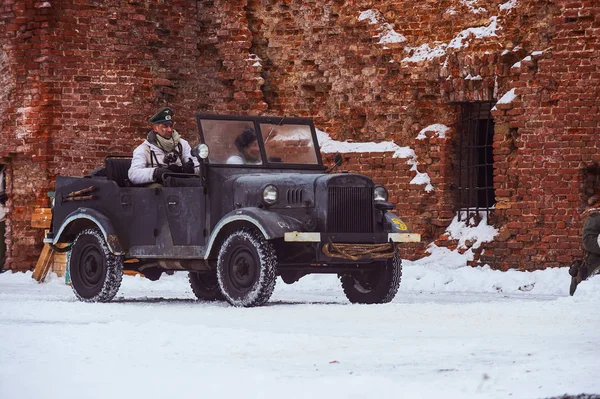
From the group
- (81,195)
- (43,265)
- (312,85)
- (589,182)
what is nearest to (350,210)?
(81,195)

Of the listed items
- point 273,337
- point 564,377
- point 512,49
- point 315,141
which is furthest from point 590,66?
point 564,377

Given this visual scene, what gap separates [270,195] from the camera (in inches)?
487

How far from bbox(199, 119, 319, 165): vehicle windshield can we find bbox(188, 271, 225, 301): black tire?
1432 millimetres

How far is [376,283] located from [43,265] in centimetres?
690

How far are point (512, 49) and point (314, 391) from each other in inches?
446

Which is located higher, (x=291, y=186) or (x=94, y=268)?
(x=291, y=186)

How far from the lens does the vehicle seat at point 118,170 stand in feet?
45.2

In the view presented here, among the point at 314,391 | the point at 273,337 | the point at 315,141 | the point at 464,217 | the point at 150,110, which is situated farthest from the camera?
the point at 150,110

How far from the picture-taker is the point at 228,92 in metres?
19.8

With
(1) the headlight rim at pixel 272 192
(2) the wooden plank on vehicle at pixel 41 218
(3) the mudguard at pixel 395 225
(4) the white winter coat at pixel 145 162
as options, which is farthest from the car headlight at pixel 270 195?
(2) the wooden plank on vehicle at pixel 41 218

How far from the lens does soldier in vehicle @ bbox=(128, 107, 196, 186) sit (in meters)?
13.4

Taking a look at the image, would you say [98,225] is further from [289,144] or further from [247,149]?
[289,144]

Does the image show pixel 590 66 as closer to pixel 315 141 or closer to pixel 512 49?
pixel 512 49

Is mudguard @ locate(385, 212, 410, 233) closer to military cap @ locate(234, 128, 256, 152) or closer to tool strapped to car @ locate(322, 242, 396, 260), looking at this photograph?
tool strapped to car @ locate(322, 242, 396, 260)
